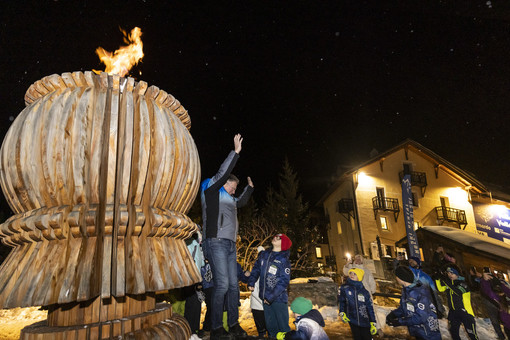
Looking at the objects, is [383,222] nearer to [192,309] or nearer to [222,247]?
[192,309]

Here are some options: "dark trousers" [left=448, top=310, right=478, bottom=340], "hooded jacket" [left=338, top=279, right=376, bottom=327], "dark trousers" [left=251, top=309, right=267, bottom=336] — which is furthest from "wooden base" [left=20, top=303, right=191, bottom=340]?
"dark trousers" [left=448, top=310, right=478, bottom=340]

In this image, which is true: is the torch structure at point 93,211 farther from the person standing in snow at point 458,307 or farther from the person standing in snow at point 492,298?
the person standing in snow at point 492,298

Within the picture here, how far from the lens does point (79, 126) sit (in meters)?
0.97

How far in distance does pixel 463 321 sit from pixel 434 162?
22.3 m

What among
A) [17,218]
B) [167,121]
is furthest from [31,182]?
Answer: [167,121]

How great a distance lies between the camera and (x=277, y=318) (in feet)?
13.5

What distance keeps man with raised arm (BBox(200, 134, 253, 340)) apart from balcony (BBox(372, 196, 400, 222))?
21120 millimetres

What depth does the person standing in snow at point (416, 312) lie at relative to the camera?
13.6 feet

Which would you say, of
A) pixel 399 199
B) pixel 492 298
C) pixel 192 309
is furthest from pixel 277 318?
pixel 399 199

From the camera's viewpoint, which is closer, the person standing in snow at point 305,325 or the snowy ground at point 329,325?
the person standing in snow at point 305,325

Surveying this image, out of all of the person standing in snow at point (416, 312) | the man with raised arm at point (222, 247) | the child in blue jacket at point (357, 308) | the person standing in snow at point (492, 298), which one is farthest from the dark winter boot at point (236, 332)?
the person standing in snow at point (492, 298)

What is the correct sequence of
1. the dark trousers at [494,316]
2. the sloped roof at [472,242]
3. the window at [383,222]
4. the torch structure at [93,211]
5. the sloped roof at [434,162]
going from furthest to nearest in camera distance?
the sloped roof at [434,162] → the window at [383,222] → the sloped roof at [472,242] → the dark trousers at [494,316] → the torch structure at [93,211]

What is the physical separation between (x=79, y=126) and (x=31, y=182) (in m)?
0.26

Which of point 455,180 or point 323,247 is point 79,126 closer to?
Result: point 455,180
